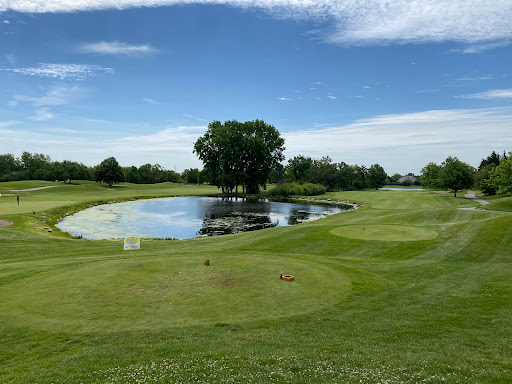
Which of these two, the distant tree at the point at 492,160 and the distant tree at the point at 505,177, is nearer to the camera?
the distant tree at the point at 505,177

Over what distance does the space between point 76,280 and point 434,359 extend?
11.9 m

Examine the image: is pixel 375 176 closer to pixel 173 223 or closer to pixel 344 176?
pixel 344 176

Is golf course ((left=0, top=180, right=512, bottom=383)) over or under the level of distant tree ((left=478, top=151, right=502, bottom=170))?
under

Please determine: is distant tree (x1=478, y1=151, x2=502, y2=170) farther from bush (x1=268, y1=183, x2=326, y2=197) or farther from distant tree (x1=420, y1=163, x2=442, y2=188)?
bush (x1=268, y1=183, x2=326, y2=197)

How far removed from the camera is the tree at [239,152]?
86.6 m

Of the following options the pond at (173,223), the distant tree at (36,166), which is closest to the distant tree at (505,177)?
the pond at (173,223)

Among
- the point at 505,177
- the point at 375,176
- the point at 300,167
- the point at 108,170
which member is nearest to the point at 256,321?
the point at 505,177

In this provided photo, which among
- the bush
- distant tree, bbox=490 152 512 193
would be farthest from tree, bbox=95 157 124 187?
distant tree, bbox=490 152 512 193

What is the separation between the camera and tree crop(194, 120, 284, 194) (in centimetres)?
8656

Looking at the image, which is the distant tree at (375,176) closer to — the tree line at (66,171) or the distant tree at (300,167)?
the distant tree at (300,167)

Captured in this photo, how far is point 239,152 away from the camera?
88062 mm

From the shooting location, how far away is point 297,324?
8930 millimetres

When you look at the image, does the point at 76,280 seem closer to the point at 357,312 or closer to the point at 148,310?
the point at 148,310

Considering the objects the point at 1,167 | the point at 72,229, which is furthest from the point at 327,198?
the point at 1,167
